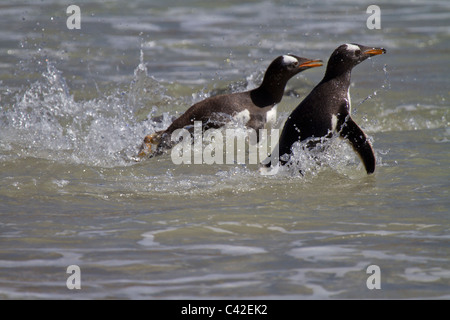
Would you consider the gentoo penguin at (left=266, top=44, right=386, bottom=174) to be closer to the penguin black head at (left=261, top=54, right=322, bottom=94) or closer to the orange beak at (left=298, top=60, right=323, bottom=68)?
the orange beak at (left=298, top=60, right=323, bottom=68)

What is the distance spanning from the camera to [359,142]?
5.39m

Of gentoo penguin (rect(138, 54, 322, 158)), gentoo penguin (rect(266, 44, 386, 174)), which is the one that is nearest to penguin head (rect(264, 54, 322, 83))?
gentoo penguin (rect(138, 54, 322, 158))

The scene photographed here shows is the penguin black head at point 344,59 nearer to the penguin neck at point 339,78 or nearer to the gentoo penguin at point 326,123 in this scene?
the penguin neck at point 339,78

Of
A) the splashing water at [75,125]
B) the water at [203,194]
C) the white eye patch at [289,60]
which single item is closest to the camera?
the water at [203,194]

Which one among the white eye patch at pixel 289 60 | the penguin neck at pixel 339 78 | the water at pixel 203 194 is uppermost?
the white eye patch at pixel 289 60

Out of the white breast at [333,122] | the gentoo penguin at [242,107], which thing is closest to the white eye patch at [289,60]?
the gentoo penguin at [242,107]

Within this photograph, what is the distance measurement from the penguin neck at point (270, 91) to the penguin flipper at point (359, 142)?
50.5 inches

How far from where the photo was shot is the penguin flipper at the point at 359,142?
5.34 m

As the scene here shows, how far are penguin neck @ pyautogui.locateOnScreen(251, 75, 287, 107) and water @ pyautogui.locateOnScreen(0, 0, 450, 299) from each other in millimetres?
563

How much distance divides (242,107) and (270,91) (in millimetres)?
360

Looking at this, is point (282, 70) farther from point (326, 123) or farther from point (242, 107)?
point (326, 123)

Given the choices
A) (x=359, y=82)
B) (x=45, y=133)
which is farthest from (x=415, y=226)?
(x=359, y=82)

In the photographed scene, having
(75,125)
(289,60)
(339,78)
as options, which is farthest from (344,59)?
(75,125)

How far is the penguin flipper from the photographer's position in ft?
17.5
